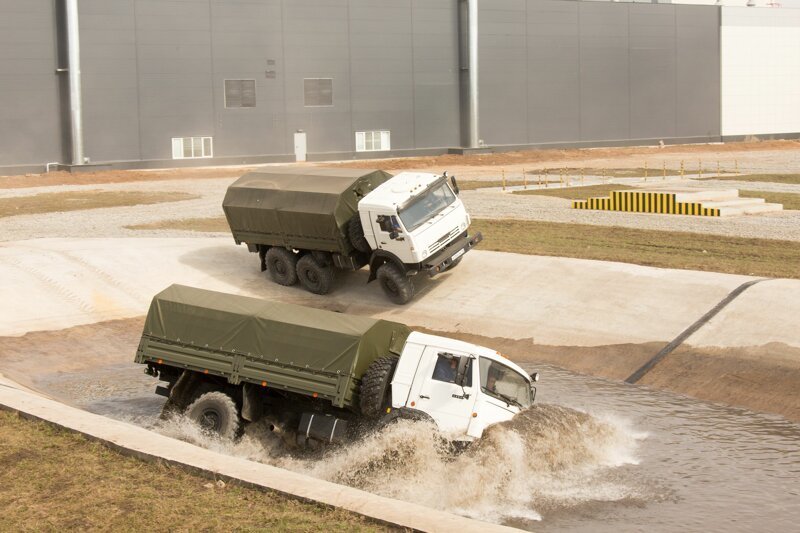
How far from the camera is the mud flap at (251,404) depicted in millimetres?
15336

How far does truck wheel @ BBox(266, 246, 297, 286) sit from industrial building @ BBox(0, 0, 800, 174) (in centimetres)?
3512

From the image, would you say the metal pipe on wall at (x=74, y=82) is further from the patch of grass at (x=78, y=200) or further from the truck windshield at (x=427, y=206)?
the truck windshield at (x=427, y=206)

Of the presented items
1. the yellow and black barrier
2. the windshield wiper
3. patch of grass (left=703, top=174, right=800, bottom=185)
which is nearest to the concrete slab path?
the windshield wiper

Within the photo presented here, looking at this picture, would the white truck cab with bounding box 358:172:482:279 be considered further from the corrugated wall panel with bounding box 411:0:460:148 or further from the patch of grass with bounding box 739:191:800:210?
the corrugated wall panel with bounding box 411:0:460:148

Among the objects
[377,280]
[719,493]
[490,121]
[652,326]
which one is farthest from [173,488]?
[490,121]

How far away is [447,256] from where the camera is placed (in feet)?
82.1

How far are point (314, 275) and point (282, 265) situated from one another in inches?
47.5

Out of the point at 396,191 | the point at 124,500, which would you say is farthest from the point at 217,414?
the point at 396,191

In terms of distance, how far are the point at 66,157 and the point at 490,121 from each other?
28.9m

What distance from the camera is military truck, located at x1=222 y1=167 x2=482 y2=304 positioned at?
24750mm

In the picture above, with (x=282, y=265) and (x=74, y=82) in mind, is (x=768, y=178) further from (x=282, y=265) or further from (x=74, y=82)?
(x=74, y=82)

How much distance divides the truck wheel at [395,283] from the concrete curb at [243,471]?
11.3 m

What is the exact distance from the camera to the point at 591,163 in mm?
66938

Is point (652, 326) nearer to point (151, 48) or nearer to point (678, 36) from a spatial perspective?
point (151, 48)
